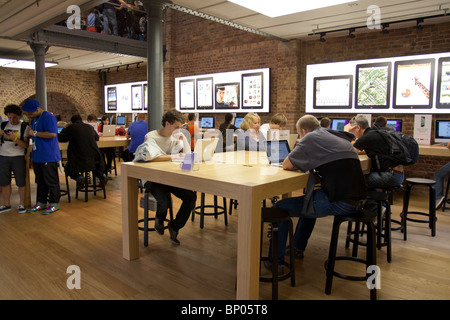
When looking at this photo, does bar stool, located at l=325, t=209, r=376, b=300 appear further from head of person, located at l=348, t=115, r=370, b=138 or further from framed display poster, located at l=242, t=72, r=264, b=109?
framed display poster, located at l=242, t=72, r=264, b=109

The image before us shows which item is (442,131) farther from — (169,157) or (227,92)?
(227,92)

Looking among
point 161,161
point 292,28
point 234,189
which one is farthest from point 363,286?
point 292,28

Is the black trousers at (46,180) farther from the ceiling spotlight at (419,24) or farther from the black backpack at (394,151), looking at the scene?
the ceiling spotlight at (419,24)

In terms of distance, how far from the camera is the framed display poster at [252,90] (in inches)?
309

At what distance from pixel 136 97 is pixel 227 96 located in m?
4.19

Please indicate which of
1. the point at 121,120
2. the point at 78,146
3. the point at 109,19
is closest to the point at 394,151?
the point at 78,146

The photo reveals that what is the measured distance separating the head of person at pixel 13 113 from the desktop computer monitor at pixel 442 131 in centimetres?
619

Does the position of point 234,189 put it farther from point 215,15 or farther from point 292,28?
point 292,28

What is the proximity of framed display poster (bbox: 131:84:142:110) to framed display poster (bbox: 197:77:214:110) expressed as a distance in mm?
2920

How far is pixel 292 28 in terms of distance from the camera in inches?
243

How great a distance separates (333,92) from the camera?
266 inches

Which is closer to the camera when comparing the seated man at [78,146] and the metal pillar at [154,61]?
the seated man at [78,146]

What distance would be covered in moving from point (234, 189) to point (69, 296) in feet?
4.75

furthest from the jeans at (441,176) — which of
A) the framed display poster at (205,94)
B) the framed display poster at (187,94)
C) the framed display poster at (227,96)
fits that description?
the framed display poster at (187,94)
